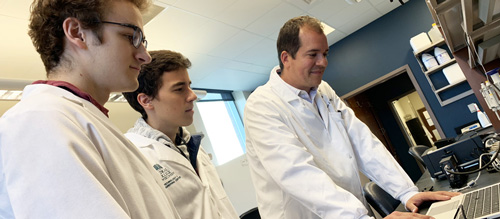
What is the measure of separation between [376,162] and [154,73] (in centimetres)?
119

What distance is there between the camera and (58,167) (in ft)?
1.55

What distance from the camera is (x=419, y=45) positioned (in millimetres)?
4590

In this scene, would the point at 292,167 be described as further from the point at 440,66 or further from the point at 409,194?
the point at 440,66

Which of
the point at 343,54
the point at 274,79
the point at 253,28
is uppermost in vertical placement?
the point at 253,28

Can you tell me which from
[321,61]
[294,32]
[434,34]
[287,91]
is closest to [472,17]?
[321,61]

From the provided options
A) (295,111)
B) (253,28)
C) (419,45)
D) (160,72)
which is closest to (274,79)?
(295,111)

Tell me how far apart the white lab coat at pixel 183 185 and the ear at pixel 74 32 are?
26.3 inches

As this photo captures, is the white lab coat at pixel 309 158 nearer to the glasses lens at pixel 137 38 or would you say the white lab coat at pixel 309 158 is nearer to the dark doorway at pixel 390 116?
the glasses lens at pixel 137 38

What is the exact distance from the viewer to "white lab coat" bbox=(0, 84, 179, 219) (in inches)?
18.0

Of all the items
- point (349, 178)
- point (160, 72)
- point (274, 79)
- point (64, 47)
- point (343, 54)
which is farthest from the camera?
point (343, 54)

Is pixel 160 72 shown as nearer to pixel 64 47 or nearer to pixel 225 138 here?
pixel 64 47

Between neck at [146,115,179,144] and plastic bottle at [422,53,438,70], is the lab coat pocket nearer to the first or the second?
neck at [146,115,179,144]

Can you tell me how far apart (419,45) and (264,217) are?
4.22 metres

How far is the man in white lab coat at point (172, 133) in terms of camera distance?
1.31m
